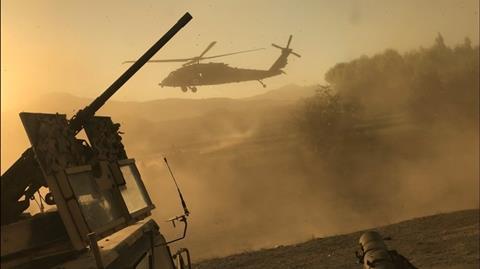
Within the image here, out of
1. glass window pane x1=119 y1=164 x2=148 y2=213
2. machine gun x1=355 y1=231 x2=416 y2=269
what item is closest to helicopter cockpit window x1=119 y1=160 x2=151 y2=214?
glass window pane x1=119 y1=164 x2=148 y2=213

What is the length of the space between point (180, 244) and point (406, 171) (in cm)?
1519

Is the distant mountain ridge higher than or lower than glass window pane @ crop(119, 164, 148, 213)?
higher

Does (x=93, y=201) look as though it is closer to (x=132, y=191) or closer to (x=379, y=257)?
(x=132, y=191)

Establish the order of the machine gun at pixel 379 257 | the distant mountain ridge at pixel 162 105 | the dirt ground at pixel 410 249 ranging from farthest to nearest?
1. the distant mountain ridge at pixel 162 105
2. the dirt ground at pixel 410 249
3. the machine gun at pixel 379 257

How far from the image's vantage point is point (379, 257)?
20.7 feet

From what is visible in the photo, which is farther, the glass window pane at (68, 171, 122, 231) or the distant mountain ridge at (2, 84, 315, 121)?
the distant mountain ridge at (2, 84, 315, 121)

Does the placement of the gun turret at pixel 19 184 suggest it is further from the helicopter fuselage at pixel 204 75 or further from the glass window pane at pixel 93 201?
the helicopter fuselage at pixel 204 75

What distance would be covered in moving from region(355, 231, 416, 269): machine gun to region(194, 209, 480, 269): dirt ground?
529 cm

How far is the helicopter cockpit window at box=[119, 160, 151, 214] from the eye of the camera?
552 centimetres

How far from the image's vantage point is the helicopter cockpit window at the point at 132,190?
5520mm

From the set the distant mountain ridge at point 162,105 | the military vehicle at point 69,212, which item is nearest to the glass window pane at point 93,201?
the military vehicle at point 69,212

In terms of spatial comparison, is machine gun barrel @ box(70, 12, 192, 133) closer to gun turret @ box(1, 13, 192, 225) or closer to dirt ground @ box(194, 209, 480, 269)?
gun turret @ box(1, 13, 192, 225)

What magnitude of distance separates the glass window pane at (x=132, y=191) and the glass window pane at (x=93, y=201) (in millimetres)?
318

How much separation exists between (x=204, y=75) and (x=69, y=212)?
2806cm
